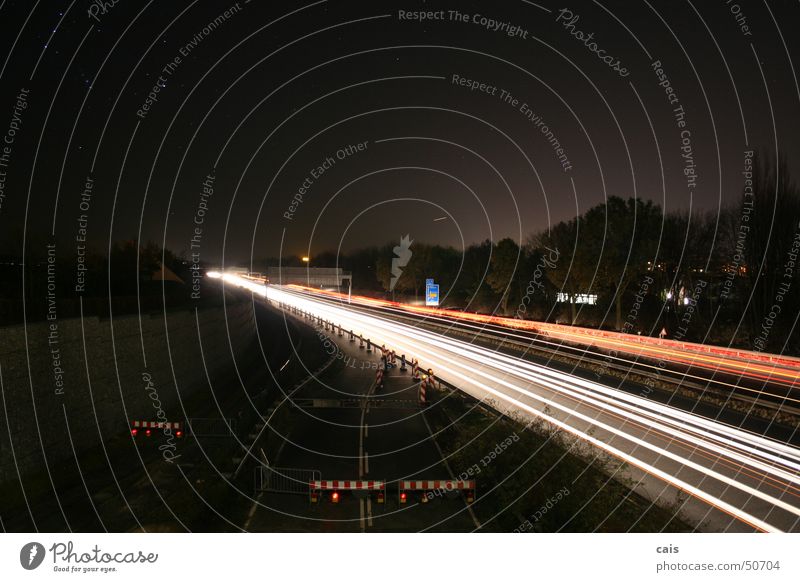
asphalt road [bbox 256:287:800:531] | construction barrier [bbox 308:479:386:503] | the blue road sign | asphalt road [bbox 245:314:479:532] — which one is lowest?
asphalt road [bbox 245:314:479:532]

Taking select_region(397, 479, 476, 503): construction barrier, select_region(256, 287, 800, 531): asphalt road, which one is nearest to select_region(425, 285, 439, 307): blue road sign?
select_region(256, 287, 800, 531): asphalt road

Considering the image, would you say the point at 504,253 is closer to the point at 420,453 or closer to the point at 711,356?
the point at 711,356

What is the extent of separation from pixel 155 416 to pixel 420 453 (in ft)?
31.6

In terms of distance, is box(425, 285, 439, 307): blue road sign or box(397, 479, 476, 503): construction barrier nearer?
box(397, 479, 476, 503): construction barrier

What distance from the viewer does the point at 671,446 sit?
11906 millimetres

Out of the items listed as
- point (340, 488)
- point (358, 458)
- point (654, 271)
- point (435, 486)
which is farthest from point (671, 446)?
point (654, 271)

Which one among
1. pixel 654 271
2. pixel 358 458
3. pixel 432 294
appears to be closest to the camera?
pixel 358 458

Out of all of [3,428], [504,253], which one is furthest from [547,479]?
[504,253]

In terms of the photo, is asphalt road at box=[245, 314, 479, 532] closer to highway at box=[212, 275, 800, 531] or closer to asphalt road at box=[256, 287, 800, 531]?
highway at box=[212, 275, 800, 531]

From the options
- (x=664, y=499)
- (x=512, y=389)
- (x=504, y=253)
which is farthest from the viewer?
(x=504, y=253)

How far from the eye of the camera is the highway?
28.7ft

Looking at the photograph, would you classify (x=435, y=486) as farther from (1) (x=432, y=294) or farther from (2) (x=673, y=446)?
(1) (x=432, y=294)

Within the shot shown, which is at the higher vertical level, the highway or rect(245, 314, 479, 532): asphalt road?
the highway
